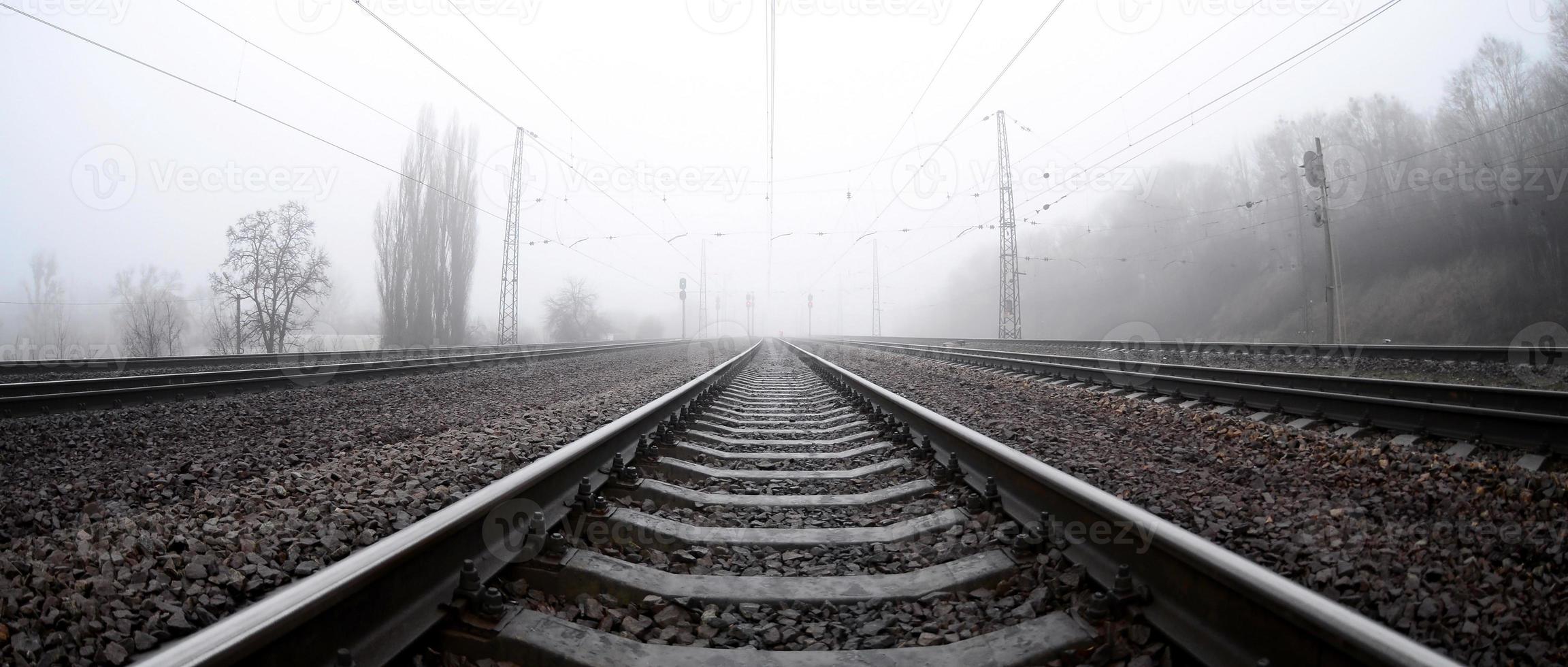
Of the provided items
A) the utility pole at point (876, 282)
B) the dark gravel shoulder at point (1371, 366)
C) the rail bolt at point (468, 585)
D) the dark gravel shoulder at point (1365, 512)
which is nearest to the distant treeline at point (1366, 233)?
the dark gravel shoulder at point (1371, 366)

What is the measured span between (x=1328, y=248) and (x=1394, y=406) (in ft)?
51.8

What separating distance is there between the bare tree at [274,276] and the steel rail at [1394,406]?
84.4 feet

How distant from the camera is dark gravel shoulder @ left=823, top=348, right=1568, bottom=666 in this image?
5.57ft

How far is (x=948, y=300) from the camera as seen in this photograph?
7169cm

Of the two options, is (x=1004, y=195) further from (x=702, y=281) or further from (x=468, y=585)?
(x=702, y=281)

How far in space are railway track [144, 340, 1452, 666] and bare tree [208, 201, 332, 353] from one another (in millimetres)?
25415

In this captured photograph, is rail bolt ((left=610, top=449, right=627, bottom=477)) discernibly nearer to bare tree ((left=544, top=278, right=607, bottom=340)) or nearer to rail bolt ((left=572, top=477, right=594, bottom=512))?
rail bolt ((left=572, top=477, right=594, bottom=512))

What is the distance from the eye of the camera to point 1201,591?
1518 mm

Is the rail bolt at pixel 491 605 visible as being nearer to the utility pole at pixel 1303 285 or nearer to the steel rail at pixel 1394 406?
the steel rail at pixel 1394 406

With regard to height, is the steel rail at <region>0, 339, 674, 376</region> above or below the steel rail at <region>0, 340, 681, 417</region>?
above

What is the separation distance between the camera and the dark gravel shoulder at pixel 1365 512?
5.57 feet

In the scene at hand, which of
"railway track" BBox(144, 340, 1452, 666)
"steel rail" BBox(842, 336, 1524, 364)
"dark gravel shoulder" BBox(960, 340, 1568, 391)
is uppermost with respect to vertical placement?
"steel rail" BBox(842, 336, 1524, 364)

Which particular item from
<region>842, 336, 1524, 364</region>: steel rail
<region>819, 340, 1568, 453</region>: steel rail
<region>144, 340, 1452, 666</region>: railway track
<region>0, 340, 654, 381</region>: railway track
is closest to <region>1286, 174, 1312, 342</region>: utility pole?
<region>842, 336, 1524, 364</region>: steel rail

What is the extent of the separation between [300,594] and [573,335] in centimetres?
4592
